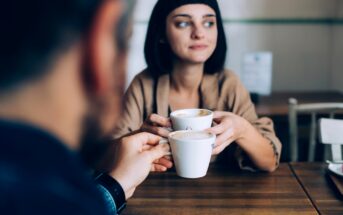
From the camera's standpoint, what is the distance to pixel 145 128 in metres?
0.86

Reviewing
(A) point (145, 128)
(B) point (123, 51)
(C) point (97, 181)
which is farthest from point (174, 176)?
(B) point (123, 51)

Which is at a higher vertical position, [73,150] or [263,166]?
[73,150]

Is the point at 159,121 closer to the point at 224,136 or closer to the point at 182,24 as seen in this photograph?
the point at 224,136

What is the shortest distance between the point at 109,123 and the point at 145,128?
66 cm

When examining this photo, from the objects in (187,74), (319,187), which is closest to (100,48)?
(319,187)

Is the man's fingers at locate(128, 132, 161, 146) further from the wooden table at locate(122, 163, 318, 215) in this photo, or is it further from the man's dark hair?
the man's dark hair

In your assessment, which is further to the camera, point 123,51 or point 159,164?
point 159,164

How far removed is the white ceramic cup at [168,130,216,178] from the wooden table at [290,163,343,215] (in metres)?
0.22

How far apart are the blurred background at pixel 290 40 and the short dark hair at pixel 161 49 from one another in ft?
2.68

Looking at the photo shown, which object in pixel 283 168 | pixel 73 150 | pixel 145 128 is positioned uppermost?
pixel 73 150

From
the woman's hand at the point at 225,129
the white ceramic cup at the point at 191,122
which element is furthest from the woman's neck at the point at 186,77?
the white ceramic cup at the point at 191,122

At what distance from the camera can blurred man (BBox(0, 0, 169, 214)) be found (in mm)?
185

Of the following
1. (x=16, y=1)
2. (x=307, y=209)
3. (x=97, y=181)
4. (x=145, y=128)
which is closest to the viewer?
(x=16, y=1)

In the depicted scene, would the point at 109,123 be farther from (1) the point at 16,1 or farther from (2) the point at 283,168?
(2) the point at 283,168
